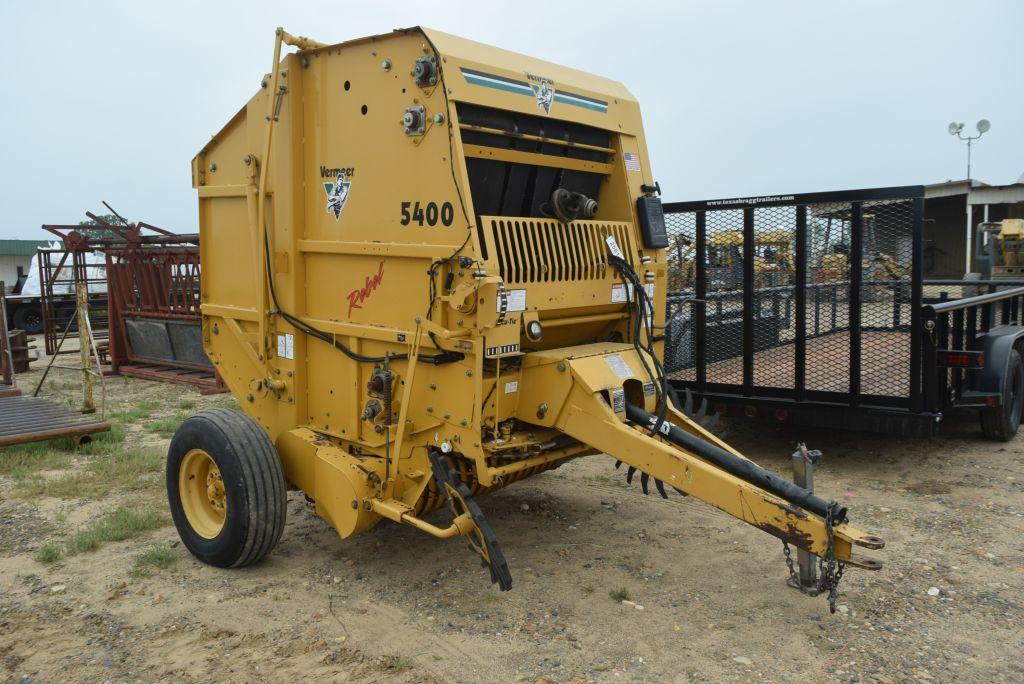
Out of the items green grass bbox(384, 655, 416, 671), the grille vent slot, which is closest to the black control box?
the grille vent slot

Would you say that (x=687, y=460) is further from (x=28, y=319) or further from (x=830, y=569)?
(x=28, y=319)

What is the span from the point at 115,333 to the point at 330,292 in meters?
9.88

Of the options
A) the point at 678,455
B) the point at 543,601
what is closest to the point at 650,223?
the point at 678,455

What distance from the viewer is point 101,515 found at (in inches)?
237

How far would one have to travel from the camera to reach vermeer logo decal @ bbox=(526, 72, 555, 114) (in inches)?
185

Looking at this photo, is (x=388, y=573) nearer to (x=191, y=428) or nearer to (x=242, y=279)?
(x=191, y=428)

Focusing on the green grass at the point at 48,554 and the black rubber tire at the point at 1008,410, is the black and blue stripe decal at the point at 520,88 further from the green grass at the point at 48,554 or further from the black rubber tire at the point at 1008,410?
the black rubber tire at the point at 1008,410

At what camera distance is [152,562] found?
5.02m

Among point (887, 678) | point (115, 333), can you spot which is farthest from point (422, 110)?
point (115, 333)

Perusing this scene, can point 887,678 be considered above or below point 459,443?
below

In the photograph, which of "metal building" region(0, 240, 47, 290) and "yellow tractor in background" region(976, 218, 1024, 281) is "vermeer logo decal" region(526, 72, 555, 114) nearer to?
"yellow tractor in background" region(976, 218, 1024, 281)

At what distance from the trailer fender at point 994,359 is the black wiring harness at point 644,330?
3725 millimetres

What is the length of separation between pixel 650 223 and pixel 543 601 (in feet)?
8.02

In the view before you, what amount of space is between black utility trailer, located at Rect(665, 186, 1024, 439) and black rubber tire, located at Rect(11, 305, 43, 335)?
2033 cm
